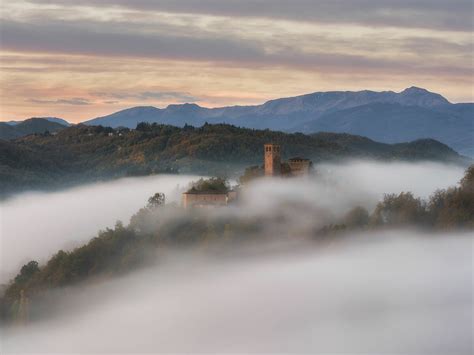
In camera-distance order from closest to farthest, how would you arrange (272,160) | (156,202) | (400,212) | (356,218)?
(400,212), (356,218), (272,160), (156,202)

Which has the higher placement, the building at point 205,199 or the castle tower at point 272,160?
the castle tower at point 272,160

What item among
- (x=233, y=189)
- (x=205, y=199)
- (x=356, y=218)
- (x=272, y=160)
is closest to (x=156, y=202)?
(x=233, y=189)

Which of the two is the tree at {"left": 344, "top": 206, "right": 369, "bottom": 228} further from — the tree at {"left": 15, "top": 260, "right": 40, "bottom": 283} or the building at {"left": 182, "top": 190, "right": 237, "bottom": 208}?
the tree at {"left": 15, "top": 260, "right": 40, "bottom": 283}

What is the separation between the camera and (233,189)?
340ft

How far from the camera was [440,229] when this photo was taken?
324 feet

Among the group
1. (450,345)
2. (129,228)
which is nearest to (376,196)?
(129,228)

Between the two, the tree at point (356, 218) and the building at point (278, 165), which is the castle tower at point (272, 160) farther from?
the tree at point (356, 218)

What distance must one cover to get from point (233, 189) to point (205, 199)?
5.81 m

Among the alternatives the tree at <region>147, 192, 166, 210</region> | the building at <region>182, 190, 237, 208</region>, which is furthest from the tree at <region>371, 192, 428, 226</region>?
the tree at <region>147, 192, 166, 210</region>

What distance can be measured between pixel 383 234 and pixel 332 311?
9247 millimetres

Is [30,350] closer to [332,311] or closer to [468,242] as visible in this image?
[332,311]

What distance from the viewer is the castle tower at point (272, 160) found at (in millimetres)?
101188

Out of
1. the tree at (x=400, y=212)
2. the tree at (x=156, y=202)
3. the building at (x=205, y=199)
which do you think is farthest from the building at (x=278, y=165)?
the tree at (x=156, y=202)

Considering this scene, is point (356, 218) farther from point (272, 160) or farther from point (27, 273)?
point (27, 273)
